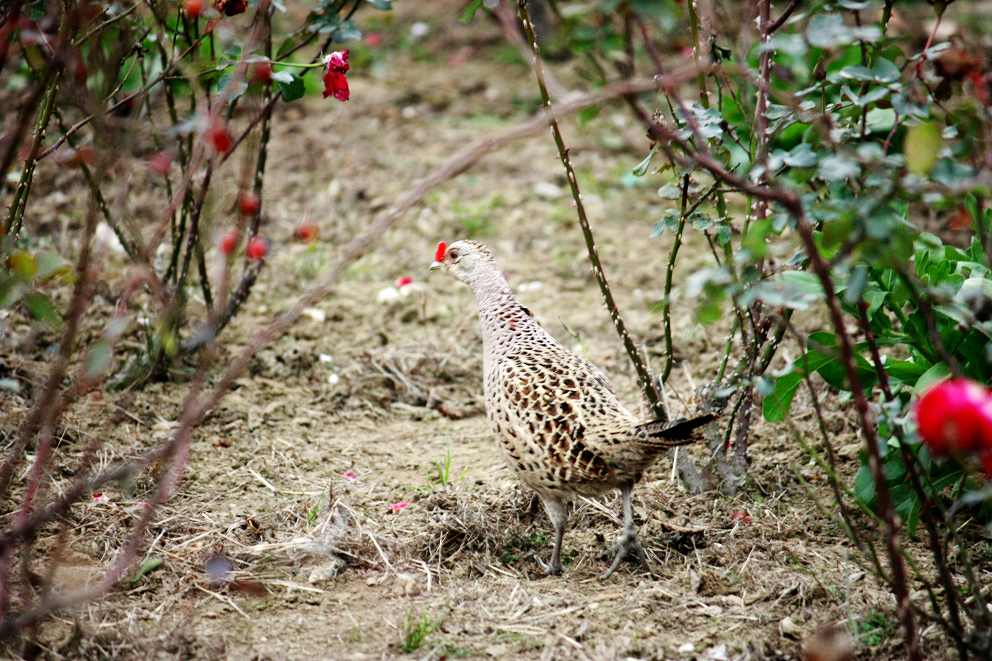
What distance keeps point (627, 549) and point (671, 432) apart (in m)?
0.59

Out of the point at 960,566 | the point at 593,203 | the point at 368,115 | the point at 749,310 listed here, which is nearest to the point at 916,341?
the point at 749,310

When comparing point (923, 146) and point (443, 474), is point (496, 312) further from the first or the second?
point (923, 146)

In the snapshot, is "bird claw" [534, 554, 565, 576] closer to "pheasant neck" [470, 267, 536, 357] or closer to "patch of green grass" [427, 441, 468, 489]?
"patch of green grass" [427, 441, 468, 489]

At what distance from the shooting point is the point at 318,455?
3729 millimetres

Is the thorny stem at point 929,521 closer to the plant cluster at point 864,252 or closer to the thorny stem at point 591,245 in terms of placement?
the plant cluster at point 864,252

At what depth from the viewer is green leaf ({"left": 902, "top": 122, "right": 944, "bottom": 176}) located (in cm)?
167

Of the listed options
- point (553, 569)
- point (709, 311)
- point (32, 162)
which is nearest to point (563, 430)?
point (553, 569)

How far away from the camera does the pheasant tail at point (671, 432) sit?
252cm

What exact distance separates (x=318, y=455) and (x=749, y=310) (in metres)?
1.95

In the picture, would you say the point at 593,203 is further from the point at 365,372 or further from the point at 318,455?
the point at 318,455

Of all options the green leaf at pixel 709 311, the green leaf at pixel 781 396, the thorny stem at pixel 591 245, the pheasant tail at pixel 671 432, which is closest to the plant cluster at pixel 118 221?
the thorny stem at pixel 591 245

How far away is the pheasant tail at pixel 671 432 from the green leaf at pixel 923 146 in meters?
1.00

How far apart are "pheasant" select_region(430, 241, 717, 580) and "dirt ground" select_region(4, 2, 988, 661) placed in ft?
0.87

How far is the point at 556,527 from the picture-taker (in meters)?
3.02
